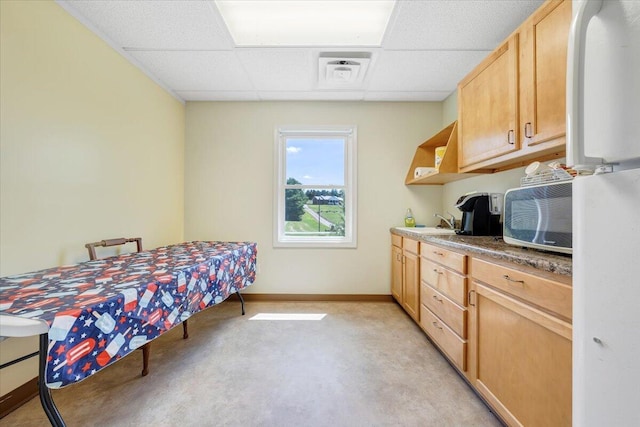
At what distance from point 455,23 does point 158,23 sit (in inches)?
85.8

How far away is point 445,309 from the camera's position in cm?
182

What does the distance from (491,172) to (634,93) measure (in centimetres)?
203

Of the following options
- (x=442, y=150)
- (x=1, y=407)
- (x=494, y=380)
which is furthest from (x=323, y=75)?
(x=1, y=407)

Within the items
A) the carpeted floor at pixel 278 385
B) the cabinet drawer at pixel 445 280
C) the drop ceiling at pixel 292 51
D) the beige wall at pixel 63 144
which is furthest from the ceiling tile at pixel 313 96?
the carpeted floor at pixel 278 385

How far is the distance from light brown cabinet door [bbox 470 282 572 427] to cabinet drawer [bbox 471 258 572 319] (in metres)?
0.04

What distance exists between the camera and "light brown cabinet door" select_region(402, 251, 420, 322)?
2.34 metres

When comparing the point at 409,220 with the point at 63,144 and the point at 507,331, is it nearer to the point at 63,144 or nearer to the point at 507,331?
the point at 507,331

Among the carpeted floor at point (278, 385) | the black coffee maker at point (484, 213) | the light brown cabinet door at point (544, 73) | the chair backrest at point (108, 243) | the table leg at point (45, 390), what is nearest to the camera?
the table leg at point (45, 390)

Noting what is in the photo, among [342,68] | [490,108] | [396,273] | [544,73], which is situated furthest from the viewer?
[396,273]

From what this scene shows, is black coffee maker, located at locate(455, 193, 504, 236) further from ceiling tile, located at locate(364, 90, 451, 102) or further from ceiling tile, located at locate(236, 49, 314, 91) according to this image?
ceiling tile, located at locate(236, 49, 314, 91)

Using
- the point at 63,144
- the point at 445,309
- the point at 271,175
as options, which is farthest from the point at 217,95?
the point at 445,309

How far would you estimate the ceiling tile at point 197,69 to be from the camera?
2287mm

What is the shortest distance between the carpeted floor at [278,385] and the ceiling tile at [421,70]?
8.15ft

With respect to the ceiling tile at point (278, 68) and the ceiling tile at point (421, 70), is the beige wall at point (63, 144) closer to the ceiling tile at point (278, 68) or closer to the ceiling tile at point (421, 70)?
the ceiling tile at point (278, 68)
